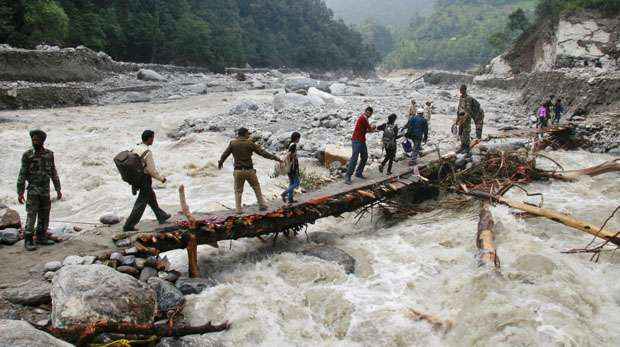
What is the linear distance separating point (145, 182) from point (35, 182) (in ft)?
Answer: 4.36

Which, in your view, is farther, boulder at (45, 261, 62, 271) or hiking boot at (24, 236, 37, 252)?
hiking boot at (24, 236, 37, 252)

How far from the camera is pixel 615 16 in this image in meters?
27.8

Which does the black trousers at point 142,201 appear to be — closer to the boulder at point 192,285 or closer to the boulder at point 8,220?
the boulder at point 192,285

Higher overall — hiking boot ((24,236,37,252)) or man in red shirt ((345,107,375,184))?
man in red shirt ((345,107,375,184))

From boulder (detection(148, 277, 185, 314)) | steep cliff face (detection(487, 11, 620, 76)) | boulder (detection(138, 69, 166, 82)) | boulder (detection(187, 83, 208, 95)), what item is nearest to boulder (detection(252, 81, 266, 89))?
boulder (detection(187, 83, 208, 95))

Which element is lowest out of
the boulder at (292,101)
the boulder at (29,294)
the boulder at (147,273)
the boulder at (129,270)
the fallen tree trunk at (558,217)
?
the boulder at (147,273)

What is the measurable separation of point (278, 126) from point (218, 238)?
Answer: 1056 centimetres

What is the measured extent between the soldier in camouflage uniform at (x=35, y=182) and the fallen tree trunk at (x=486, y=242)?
590cm

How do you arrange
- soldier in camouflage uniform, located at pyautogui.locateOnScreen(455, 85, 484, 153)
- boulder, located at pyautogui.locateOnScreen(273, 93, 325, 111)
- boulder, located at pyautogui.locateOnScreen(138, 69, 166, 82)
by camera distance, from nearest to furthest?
soldier in camouflage uniform, located at pyautogui.locateOnScreen(455, 85, 484, 153), boulder, located at pyautogui.locateOnScreen(273, 93, 325, 111), boulder, located at pyautogui.locateOnScreen(138, 69, 166, 82)

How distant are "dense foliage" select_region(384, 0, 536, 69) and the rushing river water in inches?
3594

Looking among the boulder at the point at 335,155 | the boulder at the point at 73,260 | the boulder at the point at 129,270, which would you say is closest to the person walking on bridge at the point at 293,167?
the boulder at the point at 129,270

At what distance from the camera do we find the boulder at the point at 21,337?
→ 3.14 metres

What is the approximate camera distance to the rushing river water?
15.9ft

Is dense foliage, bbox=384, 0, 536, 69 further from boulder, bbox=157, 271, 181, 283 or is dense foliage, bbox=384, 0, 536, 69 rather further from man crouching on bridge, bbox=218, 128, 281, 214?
boulder, bbox=157, 271, 181, 283
